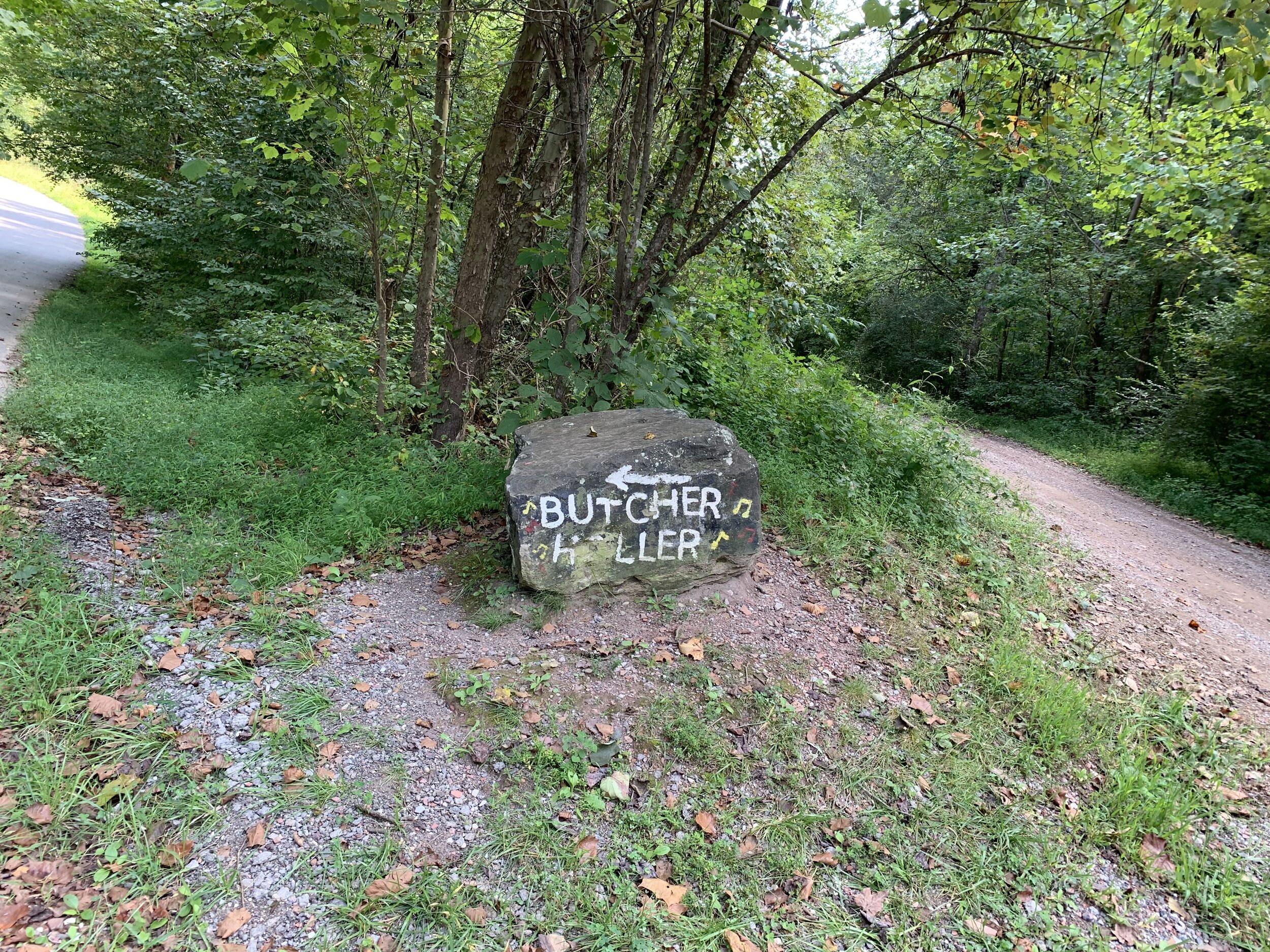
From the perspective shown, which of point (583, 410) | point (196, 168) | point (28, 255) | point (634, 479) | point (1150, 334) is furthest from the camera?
point (28, 255)

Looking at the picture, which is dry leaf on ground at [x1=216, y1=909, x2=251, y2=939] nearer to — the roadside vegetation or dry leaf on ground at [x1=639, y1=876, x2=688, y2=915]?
the roadside vegetation

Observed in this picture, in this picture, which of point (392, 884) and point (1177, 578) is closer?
point (392, 884)

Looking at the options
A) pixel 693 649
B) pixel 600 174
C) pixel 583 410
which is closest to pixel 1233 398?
pixel 600 174

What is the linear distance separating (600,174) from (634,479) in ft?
10.1

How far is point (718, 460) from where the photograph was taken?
4.05 meters

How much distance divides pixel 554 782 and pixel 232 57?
9457mm

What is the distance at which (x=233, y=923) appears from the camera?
2145 mm

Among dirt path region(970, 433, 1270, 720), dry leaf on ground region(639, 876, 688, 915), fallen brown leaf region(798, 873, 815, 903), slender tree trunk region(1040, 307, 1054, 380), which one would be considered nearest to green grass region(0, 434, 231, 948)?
dry leaf on ground region(639, 876, 688, 915)

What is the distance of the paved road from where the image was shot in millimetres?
8820

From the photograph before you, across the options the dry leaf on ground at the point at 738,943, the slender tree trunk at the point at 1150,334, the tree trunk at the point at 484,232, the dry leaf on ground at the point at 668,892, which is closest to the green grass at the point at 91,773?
the dry leaf on ground at the point at 668,892

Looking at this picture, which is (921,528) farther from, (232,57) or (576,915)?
(232,57)

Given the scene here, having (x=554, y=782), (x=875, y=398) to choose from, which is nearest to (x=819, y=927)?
(x=554, y=782)

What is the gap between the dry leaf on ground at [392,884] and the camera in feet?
7.59

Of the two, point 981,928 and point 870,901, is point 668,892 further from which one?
point 981,928
